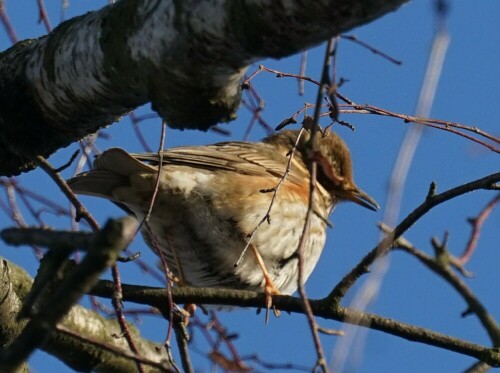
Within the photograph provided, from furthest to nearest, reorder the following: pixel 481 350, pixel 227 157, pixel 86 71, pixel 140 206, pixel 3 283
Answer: pixel 227 157, pixel 140 206, pixel 3 283, pixel 481 350, pixel 86 71

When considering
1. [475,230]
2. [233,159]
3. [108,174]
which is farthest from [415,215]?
[233,159]

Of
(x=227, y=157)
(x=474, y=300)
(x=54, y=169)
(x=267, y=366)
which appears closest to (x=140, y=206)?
(x=227, y=157)

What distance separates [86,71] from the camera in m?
3.41

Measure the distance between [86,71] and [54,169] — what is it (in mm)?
656

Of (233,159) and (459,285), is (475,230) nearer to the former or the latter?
(459,285)

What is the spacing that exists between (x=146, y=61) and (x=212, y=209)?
280cm

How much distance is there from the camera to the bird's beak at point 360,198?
23.7 ft

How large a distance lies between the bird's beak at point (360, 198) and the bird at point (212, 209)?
2.94 feet

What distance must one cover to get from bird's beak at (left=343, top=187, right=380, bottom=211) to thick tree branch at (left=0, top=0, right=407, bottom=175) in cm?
353

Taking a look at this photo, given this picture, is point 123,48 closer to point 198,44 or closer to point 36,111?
point 198,44

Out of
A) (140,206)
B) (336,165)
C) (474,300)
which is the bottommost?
(474,300)

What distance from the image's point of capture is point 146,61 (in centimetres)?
304

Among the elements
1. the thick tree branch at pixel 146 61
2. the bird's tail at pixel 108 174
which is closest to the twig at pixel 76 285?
the thick tree branch at pixel 146 61

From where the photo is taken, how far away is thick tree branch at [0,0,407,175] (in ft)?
8.59
